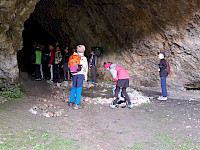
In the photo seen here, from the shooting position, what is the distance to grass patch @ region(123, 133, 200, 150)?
380cm

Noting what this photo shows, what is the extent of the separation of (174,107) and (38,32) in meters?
13.0

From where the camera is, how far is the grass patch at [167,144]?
3.80 meters

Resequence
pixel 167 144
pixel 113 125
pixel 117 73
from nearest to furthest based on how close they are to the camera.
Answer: pixel 167 144 → pixel 113 125 → pixel 117 73

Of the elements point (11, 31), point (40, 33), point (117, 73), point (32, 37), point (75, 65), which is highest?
point (40, 33)

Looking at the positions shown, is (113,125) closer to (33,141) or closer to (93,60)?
(33,141)

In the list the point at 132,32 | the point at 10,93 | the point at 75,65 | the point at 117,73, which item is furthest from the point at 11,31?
the point at 132,32

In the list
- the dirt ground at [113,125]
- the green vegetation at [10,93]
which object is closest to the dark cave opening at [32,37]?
the green vegetation at [10,93]

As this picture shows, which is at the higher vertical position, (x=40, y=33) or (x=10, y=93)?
(x=40, y=33)

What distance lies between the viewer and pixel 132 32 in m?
10.1

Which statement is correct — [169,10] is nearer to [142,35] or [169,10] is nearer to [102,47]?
[142,35]

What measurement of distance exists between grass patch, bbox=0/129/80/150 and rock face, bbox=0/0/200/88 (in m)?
3.66

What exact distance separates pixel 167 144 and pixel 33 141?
2480 millimetres

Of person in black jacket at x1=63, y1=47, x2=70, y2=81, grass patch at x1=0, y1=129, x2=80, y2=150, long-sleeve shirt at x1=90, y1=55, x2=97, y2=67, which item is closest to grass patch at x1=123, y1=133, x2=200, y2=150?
grass patch at x1=0, y1=129, x2=80, y2=150

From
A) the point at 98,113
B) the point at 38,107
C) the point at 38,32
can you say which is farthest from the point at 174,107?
the point at 38,32
